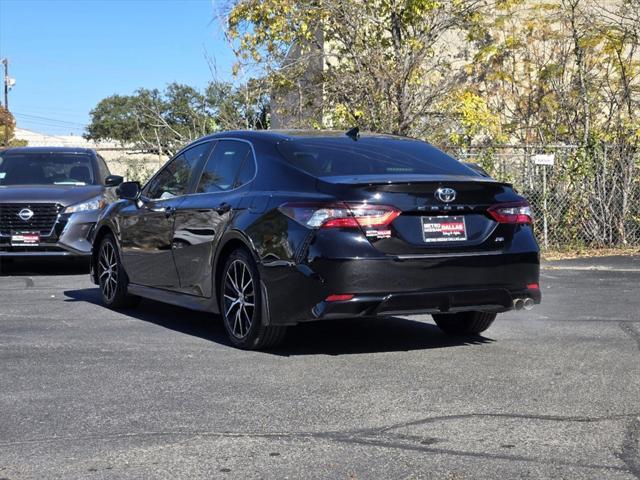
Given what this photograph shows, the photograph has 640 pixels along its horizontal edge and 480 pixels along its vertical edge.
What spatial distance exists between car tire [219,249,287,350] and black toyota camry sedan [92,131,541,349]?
0.04ft

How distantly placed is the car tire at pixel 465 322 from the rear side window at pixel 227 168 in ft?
6.36

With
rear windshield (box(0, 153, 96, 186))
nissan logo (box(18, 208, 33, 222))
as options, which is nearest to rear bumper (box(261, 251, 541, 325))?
nissan logo (box(18, 208, 33, 222))

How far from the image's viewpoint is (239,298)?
24.9 feet

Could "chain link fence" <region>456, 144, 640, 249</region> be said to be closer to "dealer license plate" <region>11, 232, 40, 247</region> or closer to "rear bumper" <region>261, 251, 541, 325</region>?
"dealer license plate" <region>11, 232, 40, 247</region>

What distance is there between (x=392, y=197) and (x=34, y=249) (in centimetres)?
790

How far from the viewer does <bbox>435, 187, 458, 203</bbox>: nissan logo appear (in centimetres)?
703

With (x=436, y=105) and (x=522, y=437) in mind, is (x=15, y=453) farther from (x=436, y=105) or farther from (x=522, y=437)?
(x=436, y=105)

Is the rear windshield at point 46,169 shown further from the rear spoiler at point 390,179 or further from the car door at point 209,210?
the rear spoiler at point 390,179

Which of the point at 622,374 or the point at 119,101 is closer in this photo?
the point at 622,374

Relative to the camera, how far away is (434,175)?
291 inches

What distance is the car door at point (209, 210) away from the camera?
7809 millimetres

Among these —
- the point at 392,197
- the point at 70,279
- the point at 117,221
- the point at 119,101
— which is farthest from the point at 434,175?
the point at 119,101

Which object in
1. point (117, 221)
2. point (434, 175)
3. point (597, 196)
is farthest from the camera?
point (597, 196)

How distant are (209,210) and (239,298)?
0.80 m
